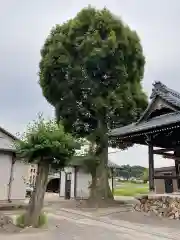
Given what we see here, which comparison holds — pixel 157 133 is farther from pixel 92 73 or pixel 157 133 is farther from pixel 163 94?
pixel 92 73

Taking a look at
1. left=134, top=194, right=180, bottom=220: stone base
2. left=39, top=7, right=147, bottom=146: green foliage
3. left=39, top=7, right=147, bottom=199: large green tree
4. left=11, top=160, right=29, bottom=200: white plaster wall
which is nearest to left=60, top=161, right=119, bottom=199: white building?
left=39, top=7, right=147, bottom=199: large green tree

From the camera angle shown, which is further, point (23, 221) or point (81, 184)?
point (81, 184)

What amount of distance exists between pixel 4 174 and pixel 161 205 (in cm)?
1001

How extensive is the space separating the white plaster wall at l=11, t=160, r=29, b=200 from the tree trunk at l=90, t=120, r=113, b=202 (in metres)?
4.93

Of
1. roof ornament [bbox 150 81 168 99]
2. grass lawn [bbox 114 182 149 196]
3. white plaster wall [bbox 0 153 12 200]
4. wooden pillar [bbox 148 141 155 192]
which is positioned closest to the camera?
wooden pillar [bbox 148 141 155 192]

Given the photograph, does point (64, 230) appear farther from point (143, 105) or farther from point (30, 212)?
point (143, 105)

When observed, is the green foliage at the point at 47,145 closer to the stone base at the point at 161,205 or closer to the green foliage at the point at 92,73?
the stone base at the point at 161,205

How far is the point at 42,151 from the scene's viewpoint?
9484mm

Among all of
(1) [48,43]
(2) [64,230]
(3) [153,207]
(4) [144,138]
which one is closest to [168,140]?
(4) [144,138]

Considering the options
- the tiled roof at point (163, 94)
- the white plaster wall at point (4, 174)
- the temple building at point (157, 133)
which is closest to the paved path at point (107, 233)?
the temple building at point (157, 133)

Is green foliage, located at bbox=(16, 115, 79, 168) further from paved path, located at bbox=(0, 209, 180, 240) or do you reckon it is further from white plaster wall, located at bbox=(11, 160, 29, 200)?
white plaster wall, located at bbox=(11, 160, 29, 200)

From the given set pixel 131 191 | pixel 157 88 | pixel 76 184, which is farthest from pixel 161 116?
pixel 131 191

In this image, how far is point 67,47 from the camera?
1884cm

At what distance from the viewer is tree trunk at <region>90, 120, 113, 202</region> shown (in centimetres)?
1839
